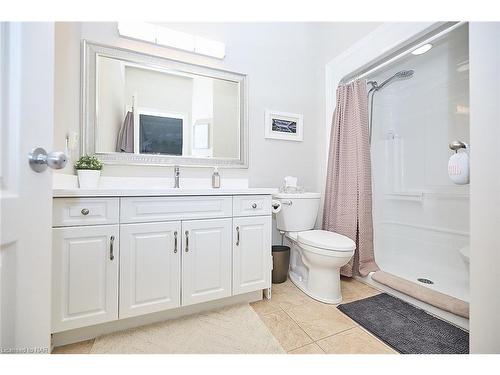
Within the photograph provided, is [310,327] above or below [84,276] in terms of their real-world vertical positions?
below

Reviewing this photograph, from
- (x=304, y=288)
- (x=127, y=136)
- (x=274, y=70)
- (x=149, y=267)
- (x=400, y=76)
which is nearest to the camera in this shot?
(x=149, y=267)

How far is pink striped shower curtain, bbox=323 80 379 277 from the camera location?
1.91 metres

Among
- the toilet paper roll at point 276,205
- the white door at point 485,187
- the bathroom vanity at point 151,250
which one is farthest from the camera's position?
the toilet paper roll at point 276,205

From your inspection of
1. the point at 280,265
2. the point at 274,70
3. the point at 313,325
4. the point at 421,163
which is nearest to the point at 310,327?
the point at 313,325

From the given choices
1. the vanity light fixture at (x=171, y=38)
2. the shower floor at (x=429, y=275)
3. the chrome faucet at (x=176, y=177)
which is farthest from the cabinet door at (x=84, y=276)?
the shower floor at (x=429, y=275)

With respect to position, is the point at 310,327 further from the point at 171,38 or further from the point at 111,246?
the point at 171,38

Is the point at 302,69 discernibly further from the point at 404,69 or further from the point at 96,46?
the point at 96,46

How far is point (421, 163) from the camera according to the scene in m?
2.29

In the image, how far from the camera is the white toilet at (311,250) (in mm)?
1535

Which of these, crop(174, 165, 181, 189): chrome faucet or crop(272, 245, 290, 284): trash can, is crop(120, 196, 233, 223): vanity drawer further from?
crop(272, 245, 290, 284): trash can

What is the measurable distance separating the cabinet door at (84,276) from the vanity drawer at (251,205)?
69cm

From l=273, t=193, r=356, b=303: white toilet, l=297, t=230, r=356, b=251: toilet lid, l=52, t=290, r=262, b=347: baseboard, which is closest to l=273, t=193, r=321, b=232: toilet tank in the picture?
l=273, t=193, r=356, b=303: white toilet

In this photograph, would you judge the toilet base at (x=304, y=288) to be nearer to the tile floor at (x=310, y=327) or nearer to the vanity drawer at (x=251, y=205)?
the tile floor at (x=310, y=327)

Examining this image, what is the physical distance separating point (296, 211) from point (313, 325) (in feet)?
2.68
